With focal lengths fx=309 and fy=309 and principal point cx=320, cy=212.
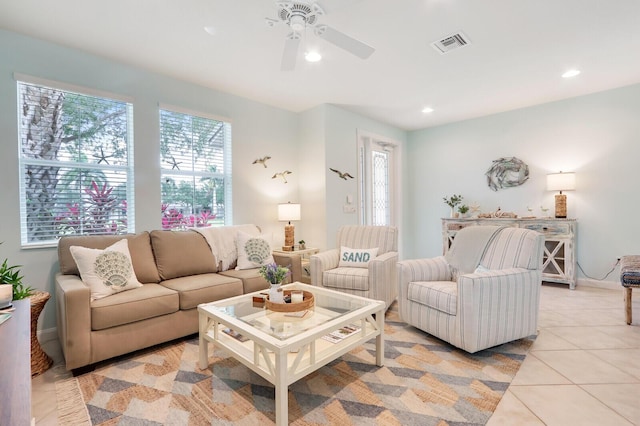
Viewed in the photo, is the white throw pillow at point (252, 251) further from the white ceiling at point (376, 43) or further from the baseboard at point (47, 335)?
the white ceiling at point (376, 43)

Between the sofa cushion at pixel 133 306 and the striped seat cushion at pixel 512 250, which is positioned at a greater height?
the striped seat cushion at pixel 512 250

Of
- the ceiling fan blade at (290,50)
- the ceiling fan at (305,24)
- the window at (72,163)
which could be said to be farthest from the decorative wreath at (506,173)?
the window at (72,163)

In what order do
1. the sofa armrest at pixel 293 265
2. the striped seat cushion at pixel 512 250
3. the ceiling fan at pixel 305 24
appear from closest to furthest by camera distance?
the ceiling fan at pixel 305 24, the striped seat cushion at pixel 512 250, the sofa armrest at pixel 293 265

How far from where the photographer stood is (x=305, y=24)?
76.8 inches

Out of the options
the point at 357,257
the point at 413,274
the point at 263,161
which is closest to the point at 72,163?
the point at 263,161

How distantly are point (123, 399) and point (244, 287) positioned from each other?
1.25 meters

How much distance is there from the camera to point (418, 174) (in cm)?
577

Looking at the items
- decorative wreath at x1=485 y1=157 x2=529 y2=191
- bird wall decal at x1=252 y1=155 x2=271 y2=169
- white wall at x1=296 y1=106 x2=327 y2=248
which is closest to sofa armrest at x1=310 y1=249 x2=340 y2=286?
white wall at x1=296 y1=106 x2=327 y2=248

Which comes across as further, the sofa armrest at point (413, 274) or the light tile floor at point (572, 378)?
the sofa armrest at point (413, 274)

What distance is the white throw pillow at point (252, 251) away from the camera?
3.27 meters

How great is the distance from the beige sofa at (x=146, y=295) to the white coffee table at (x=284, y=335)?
1.62ft

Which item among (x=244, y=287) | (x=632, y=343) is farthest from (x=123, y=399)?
(x=632, y=343)

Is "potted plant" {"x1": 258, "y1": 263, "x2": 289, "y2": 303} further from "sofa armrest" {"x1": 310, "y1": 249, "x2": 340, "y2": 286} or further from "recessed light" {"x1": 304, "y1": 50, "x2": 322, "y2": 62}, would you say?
"recessed light" {"x1": 304, "y1": 50, "x2": 322, "y2": 62}

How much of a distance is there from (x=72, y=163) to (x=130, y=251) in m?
0.95
